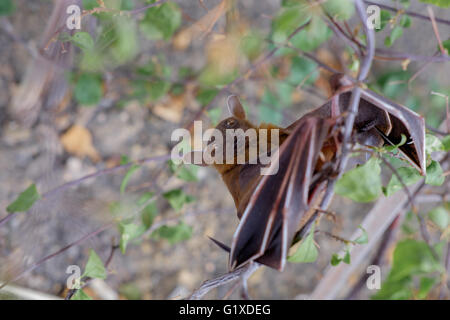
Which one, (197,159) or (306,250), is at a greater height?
(197,159)

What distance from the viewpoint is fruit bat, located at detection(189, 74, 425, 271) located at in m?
0.38

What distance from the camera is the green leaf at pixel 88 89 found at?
1.00m

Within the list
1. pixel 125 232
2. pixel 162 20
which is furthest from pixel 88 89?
pixel 125 232

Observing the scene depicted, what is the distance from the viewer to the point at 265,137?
46 cm

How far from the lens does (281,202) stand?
1.29ft

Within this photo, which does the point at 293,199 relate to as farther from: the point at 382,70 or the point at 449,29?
the point at 382,70

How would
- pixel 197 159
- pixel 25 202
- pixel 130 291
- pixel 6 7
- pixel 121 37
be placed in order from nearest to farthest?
pixel 197 159 < pixel 25 202 < pixel 121 37 < pixel 6 7 < pixel 130 291

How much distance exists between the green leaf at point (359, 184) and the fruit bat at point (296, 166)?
0.02 m

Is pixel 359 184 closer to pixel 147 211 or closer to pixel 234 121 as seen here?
pixel 234 121

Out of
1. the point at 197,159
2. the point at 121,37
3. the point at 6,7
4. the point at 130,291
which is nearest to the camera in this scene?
the point at 197,159

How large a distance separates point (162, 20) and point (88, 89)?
38 centimetres

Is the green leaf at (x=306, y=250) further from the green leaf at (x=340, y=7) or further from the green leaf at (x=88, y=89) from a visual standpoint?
the green leaf at (x=88, y=89)

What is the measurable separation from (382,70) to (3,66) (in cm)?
116

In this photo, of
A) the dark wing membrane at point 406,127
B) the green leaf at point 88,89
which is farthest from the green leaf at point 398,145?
the green leaf at point 88,89
